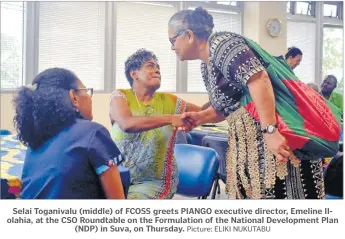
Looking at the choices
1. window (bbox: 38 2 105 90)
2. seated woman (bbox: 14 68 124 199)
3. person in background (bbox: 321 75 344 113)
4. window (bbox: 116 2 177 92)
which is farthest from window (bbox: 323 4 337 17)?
seated woman (bbox: 14 68 124 199)

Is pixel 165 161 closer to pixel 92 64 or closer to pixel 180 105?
pixel 180 105

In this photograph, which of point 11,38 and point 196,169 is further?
point 196,169

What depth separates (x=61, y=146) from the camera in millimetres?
1261

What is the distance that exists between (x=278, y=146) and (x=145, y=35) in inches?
25.1

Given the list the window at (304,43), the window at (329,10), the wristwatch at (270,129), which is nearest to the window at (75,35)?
the wristwatch at (270,129)

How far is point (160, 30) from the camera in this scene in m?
1.46

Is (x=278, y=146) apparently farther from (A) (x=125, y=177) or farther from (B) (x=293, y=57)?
(A) (x=125, y=177)

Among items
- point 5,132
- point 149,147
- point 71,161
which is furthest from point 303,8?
point 5,132

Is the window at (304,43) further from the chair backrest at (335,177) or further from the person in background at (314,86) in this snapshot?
the chair backrest at (335,177)
